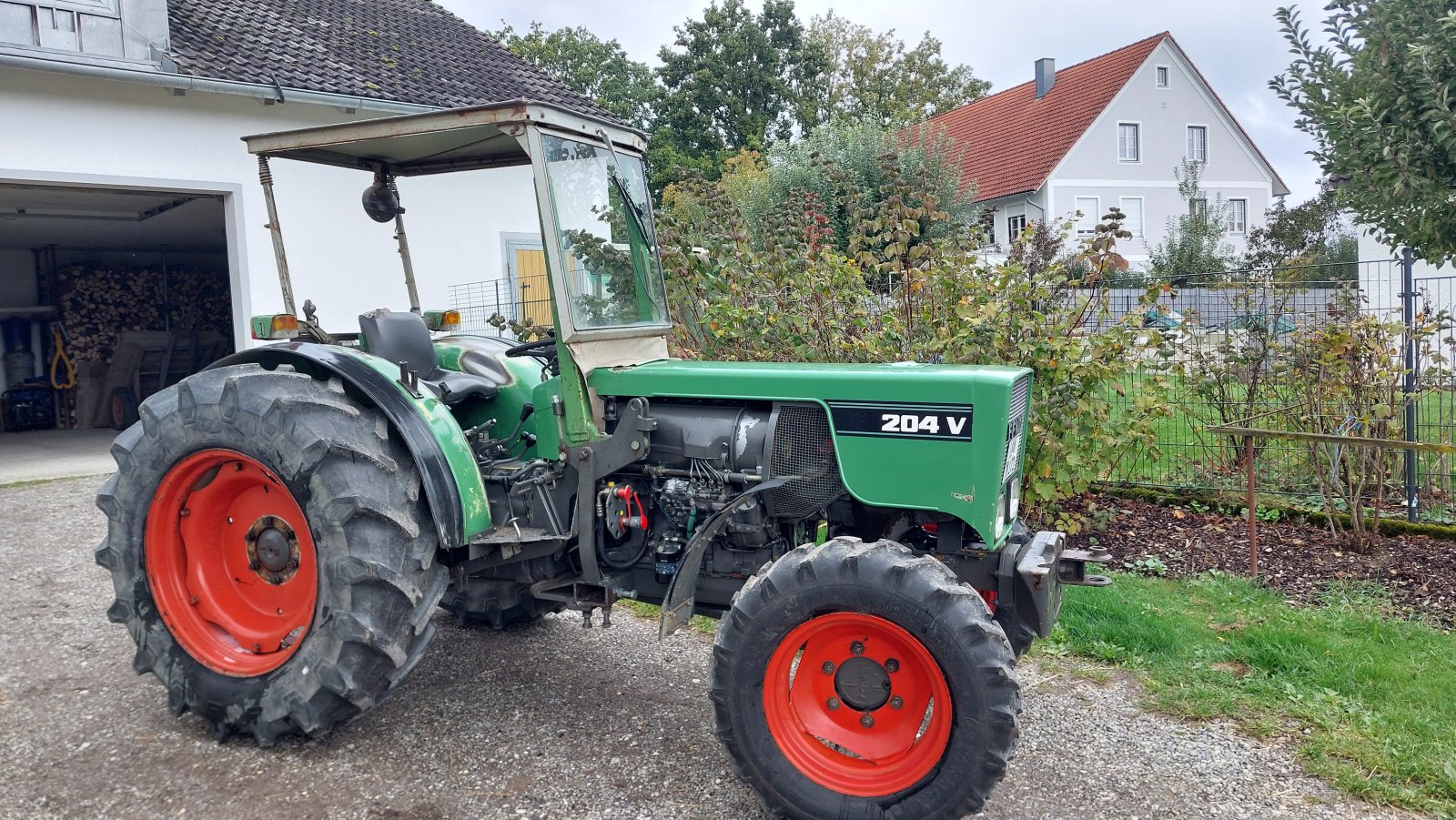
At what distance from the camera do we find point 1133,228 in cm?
3067

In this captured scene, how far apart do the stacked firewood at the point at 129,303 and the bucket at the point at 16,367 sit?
0.57m

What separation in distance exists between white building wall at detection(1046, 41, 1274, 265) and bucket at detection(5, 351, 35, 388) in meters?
23.5

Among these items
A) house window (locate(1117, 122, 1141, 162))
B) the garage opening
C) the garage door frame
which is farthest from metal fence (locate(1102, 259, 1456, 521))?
house window (locate(1117, 122, 1141, 162))

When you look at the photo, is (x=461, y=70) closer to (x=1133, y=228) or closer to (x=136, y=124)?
(x=136, y=124)

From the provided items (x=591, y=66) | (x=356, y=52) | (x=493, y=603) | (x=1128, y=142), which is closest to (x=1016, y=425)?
(x=493, y=603)

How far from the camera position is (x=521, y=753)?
3.56 metres

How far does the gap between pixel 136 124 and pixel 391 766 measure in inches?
331

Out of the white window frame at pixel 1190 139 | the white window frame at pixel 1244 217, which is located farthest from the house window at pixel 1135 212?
the white window frame at pixel 1244 217

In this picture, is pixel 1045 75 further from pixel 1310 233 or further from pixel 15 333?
pixel 15 333

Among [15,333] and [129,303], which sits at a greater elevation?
[129,303]

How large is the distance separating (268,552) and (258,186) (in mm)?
7720

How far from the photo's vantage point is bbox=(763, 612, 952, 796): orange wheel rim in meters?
2.96

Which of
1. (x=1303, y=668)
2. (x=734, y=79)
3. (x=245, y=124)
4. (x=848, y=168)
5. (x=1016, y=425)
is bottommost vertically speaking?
(x=1303, y=668)

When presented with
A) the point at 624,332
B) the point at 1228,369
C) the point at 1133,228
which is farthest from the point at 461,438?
the point at 1133,228
